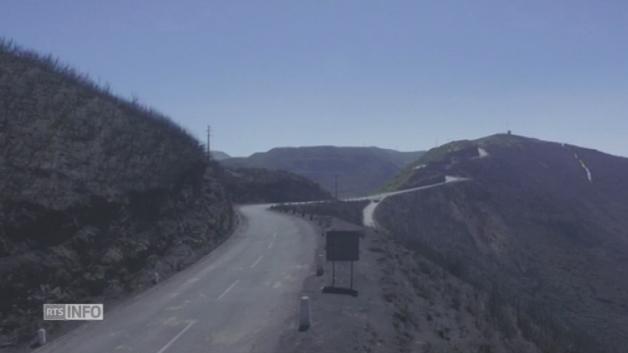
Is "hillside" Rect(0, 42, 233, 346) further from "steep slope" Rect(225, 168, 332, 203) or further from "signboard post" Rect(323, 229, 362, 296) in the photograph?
"steep slope" Rect(225, 168, 332, 203)

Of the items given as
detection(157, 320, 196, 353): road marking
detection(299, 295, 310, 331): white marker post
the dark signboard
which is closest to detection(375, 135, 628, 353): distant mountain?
the dark signboard

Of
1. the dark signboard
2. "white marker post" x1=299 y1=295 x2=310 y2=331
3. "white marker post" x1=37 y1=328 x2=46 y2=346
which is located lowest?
"white marker post" x1=37 y1=328 x2=46 y2=346

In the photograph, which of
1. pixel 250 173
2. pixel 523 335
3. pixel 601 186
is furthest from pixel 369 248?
pixel 601 186

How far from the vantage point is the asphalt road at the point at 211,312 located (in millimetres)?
14930

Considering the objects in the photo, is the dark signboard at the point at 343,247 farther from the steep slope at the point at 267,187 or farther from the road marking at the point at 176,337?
the steep slope at the point at 267,187

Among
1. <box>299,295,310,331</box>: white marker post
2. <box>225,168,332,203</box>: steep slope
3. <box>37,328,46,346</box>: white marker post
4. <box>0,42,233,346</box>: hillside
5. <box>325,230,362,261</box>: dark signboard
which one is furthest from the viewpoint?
<box>225,168,332,203</box>: steep slope

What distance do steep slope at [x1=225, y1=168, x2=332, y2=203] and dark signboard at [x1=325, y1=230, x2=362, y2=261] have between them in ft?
211

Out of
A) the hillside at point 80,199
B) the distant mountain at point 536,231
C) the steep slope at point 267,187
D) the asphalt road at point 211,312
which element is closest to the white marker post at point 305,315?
the asphalt road at point 211,312

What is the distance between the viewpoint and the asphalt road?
14930 mm

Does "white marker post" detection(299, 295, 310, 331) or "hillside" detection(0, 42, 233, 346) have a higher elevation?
"hillside" detection(0, 42, 233, 346)

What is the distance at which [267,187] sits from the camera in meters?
90.8

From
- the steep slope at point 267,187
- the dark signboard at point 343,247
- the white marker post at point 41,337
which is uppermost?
the steep slope at point 267,187

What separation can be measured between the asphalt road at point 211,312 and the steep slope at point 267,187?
55.8 metres

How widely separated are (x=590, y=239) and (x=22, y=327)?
7363 cm
